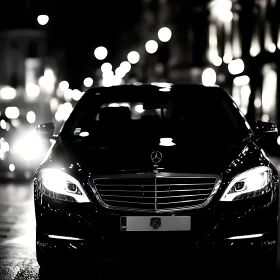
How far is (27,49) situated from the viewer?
323ft

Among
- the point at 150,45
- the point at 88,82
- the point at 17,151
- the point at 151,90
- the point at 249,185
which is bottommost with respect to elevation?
the point at 88,82

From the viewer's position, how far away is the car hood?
6.58 m

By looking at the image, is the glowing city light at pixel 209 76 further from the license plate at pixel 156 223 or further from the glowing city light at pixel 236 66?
the license plate at pixel 156 223

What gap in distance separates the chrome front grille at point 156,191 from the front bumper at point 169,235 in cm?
10

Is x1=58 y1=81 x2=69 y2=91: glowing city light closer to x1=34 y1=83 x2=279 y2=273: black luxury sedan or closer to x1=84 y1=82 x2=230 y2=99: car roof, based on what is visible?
x1=84 y1=82 x2=230 y2=99: car roof

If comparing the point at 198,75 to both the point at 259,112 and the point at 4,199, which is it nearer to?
the point at 259,112

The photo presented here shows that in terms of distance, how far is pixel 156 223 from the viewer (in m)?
6.38

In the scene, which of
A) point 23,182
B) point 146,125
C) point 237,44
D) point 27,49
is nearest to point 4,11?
point 27,49

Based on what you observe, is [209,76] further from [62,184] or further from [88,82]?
Result: [88,82]

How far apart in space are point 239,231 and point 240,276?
65cm

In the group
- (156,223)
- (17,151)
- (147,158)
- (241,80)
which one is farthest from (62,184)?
(241,80)

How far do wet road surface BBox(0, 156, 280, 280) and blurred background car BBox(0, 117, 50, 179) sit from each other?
4.65 m

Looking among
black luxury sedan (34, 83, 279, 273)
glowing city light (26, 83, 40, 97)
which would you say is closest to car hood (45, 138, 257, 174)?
black luxury sedan (34, 83, 279, 273)

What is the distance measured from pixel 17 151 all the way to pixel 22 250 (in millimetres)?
11409
